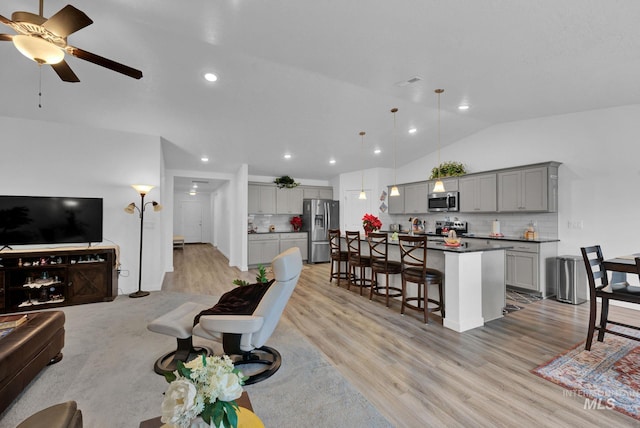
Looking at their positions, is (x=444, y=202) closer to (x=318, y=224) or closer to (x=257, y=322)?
(x=318, y=224)

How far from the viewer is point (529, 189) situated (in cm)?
488

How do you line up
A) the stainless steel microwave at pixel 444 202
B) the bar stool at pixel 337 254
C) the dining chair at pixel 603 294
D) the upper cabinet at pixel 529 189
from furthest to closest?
the stainless steel microwave at pixel 444 202
the bar stool at pixel 337 254
the upper cabinet at pixel 529 189
the dining chair at pixel 603 294

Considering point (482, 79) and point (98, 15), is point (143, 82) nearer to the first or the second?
point (98, 15)

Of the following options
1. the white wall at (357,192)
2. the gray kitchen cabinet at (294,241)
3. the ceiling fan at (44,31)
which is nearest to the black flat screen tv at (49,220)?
Result: the ceiling fan at (44,31)

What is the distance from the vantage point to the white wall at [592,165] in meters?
4.09

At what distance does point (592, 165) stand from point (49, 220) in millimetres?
8347

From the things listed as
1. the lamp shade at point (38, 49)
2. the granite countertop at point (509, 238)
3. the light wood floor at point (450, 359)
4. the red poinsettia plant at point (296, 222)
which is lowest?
the light wood floor at point (450, 359)

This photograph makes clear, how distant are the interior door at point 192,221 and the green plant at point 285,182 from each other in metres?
6.46

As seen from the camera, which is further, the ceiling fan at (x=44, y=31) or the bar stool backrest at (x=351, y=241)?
the bar stool backrest at (x=351, y=241)

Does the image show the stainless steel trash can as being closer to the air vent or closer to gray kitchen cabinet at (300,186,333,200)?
the air vent

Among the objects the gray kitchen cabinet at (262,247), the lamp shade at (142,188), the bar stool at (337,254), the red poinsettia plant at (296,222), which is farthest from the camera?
the red poinsettia plant at (296,222)

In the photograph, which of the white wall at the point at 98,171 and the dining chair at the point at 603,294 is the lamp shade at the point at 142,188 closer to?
the white wall at the point at 98,171

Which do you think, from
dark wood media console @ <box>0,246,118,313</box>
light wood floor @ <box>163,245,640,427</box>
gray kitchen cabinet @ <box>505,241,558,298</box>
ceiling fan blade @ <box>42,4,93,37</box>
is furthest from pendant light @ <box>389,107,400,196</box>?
dark wood media console @ <box>0,246,118,313</box>

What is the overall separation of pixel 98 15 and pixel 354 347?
3984 mm
